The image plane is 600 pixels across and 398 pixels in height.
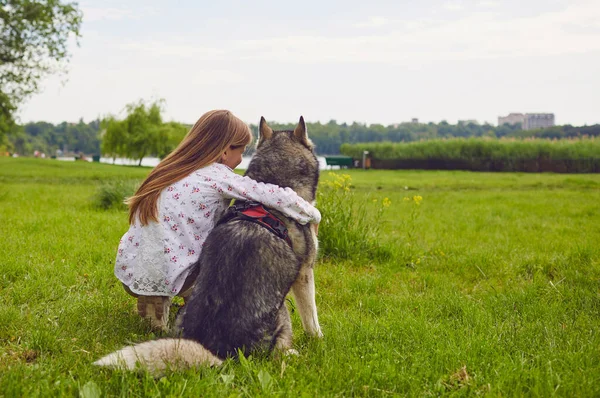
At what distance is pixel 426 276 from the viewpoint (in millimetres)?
6012

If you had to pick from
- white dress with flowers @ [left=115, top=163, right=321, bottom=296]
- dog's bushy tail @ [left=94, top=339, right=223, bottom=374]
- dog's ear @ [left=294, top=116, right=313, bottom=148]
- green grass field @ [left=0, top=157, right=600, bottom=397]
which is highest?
dog's ear @ [left=294, top=116, right=313, bottom=148]

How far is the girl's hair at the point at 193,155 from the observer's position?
3840 mm

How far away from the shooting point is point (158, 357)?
291 centimetres

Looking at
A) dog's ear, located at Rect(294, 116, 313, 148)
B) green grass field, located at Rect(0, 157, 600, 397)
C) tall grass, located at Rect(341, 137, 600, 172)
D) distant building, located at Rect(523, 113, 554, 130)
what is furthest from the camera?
distant building, located at Rect(523, 113, 554, 130)

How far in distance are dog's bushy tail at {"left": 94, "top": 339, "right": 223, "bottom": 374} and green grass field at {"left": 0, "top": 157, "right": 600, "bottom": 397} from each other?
0.07 metres

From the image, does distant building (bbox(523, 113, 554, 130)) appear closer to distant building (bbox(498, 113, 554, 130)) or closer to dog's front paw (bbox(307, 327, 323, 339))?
distant building (bbox(498, 113, 554, 130))

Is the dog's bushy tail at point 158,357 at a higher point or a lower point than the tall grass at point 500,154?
lower

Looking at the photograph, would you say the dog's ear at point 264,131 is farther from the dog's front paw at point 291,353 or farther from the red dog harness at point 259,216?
the dog's front paw at point 291,353

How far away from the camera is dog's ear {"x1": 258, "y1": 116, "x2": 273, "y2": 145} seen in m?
4.28

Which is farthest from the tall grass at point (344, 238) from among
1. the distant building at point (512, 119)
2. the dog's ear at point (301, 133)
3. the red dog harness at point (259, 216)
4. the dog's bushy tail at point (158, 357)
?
the distant building at point (512, 119)

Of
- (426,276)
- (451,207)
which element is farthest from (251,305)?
(451,207)

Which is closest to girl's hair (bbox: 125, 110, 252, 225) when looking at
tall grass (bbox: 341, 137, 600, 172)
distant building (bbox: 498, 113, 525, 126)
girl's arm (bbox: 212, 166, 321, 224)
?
girl's arm (bbox: 212, 166, 321, 224)

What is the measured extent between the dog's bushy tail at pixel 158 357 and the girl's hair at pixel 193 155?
45.7 inches

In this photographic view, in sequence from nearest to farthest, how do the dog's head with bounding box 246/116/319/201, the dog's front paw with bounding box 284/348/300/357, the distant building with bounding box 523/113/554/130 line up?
the dog's front paw with bounding box 284/348/300/357 < the dog's head with bounding box 246/116/319/201 < the distant building with bounding box 523/113/554/130
